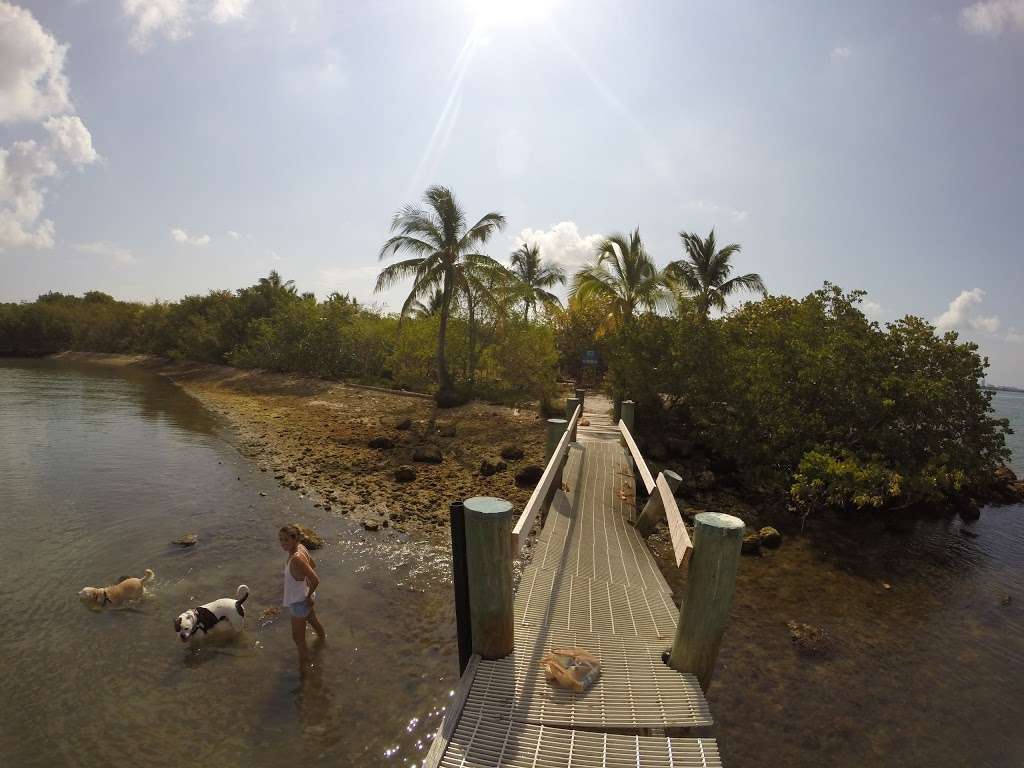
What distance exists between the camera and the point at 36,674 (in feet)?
18.2

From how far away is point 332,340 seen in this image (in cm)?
3428

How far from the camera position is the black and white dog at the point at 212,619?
237 inches

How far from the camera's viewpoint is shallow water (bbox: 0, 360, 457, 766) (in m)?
4.77

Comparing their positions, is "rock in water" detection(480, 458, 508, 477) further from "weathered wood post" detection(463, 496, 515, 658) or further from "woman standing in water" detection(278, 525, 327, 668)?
"weathered wood post" detection(463, 496, 515, 658)

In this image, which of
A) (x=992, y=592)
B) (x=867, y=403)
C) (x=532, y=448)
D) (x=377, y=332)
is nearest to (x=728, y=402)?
(x=867, y=403)

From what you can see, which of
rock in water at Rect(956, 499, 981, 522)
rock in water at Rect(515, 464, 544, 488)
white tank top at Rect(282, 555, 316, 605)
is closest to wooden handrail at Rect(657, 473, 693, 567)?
white tank top at Rect(282, 555, 316, 605)

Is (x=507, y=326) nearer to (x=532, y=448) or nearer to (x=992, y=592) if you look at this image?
(x=532, y=448)

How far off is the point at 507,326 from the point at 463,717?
20843 millimetres

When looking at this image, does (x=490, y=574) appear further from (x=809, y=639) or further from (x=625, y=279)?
(x=625, y=279)

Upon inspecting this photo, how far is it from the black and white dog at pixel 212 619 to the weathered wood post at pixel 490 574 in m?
3.74

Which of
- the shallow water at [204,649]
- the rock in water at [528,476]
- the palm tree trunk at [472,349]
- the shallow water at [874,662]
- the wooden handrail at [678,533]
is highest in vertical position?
the palm tree trunk at [472,349]

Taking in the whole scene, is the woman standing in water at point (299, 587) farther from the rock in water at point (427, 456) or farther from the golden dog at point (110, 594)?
the rock in water at point (427, 456)

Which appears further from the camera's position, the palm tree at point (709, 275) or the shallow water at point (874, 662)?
the palm tree at point (709, 275)

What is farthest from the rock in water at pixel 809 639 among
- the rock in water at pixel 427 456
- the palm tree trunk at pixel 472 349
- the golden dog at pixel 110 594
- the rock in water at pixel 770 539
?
the palm tree trunk at pixel 472 349
